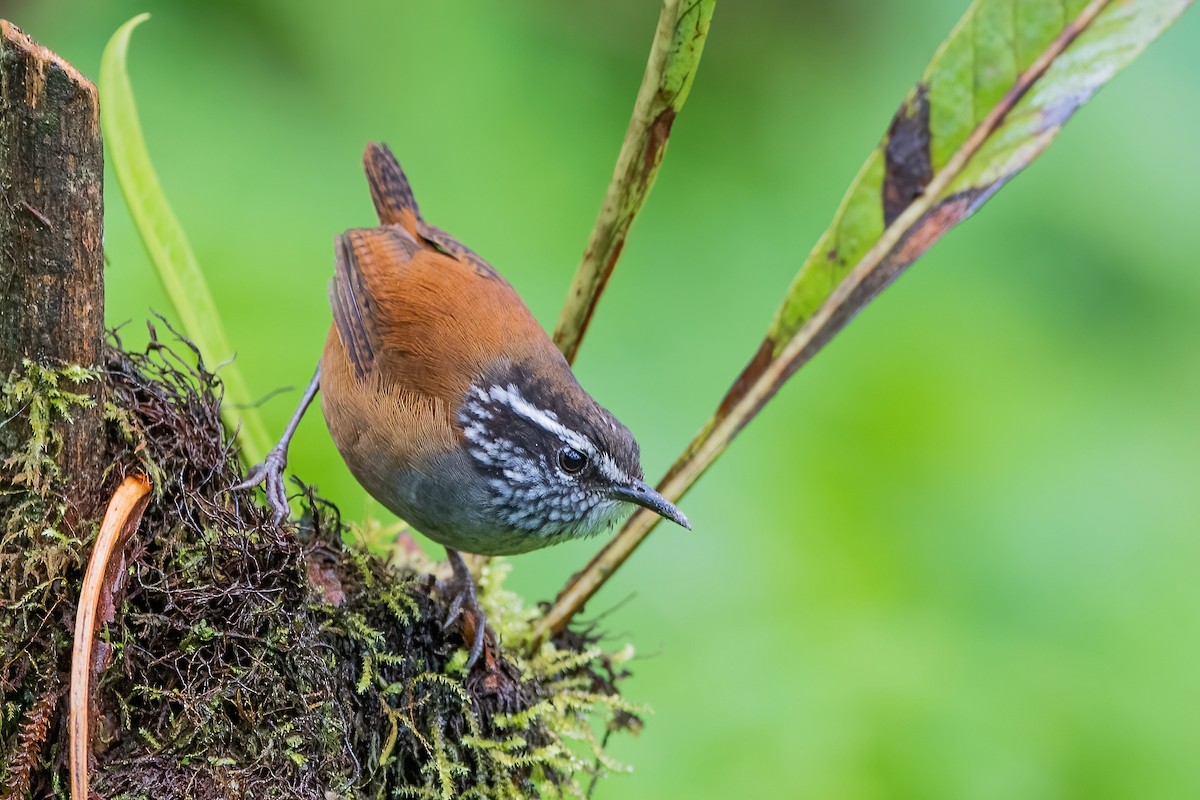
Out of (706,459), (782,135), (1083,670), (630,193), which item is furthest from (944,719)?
(782,135)

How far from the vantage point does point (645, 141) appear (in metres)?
2.41

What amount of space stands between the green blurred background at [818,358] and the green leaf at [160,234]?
76cm

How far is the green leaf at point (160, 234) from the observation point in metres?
2.48

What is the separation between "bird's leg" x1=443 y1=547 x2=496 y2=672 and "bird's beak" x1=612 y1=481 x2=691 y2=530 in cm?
43

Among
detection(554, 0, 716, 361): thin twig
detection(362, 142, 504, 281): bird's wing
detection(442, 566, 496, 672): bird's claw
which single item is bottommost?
detection(442, 566, 496, 672): bird's claw

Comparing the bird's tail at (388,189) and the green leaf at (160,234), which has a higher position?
the bird's tail at (388,189)

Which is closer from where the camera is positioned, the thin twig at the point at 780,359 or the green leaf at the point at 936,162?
the green leaf at the point at 936,162

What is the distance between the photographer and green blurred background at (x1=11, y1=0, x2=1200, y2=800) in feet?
11.4

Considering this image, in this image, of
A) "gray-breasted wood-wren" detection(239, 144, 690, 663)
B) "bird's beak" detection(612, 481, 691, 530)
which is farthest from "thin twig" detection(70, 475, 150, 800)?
"bird's beak" detection(612, 481, 691, 530)

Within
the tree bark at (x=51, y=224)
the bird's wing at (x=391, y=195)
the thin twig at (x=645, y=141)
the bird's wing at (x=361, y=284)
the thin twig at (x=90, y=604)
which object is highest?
the thin twig at (x=645, y=141)

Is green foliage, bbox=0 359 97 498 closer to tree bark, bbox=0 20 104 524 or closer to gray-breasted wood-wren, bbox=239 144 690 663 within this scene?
tree bark, bbox=0 20 104 524

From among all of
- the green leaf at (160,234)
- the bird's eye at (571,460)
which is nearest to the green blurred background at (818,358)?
the green leaf at (160,234)

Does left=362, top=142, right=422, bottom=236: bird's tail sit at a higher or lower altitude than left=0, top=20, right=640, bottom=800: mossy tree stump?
higher

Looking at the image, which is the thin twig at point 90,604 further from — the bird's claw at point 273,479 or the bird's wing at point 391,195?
the bird's wing at point 391,195
